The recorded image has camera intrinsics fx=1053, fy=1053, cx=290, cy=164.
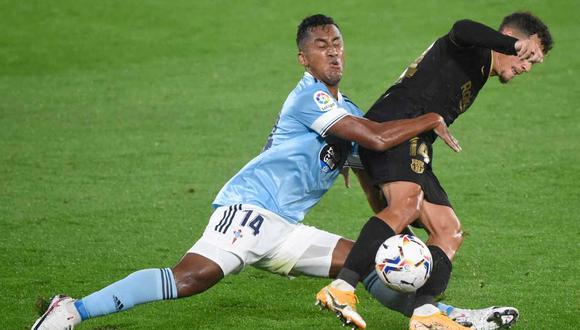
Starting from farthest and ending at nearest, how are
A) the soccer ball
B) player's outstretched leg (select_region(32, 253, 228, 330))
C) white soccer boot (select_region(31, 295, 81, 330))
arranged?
1. the soccer ball
2. player's outstretched leg (select_region(32, 253, 228, 330))
3. white soccer boot (select_region(31, 295, 81, 330))

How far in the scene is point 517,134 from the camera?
505 inches

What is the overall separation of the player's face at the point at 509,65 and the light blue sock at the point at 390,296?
5.36 ft

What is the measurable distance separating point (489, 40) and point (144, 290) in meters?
2.59

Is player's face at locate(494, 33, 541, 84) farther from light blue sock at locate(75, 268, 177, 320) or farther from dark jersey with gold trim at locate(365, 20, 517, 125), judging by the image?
light blue sock at locate(75, 268, 177, 320)

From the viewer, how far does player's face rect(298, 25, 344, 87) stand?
22.7ft

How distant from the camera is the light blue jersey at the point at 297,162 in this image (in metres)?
6.64

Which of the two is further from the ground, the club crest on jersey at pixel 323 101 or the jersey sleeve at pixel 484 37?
the jersey sleeve at pixel 484 37

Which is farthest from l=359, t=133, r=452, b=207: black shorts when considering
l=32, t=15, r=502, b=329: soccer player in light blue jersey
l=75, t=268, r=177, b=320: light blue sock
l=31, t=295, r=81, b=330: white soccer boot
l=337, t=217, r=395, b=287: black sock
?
l=31, t=295, r=81, b=330: white soccer boot

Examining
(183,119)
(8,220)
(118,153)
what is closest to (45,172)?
(118,153)

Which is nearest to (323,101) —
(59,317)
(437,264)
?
(437,264)

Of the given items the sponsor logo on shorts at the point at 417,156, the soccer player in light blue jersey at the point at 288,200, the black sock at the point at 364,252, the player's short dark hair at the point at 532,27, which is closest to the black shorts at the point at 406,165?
the sponsor logo on shorts at the point at 417,156

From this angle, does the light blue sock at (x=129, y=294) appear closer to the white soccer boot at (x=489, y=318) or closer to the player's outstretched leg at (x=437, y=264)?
the player's outstretched leg at (x=437, y=264)

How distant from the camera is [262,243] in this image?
21.3ft

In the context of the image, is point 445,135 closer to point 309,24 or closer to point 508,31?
point 508,31
